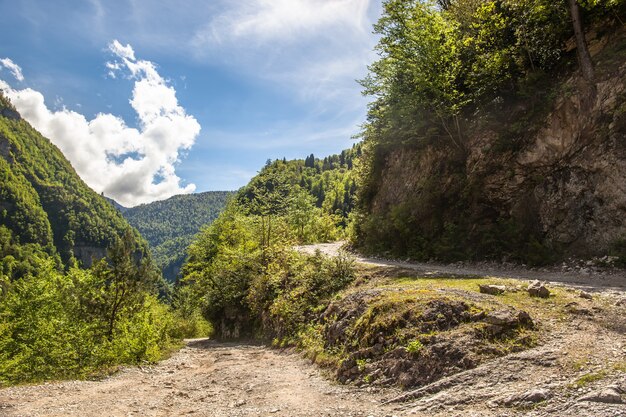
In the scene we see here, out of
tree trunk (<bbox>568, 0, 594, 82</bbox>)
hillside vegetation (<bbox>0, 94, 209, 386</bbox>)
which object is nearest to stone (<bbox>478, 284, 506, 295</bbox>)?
tree trunk (<bbox>568, 0, 594, 82</bbox>)

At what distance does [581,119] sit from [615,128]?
64.4 inches

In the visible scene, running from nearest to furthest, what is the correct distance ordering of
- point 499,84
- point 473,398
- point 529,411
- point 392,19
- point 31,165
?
1. point 529,411
2. point 473,398
3. point 499,84
4. point 392,19
5. point 31,165

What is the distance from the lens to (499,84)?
21875mm

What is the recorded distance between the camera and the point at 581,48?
1786cm

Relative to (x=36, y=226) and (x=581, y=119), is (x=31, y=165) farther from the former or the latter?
(x=581, y=119)

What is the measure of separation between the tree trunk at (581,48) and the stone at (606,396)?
16988mm

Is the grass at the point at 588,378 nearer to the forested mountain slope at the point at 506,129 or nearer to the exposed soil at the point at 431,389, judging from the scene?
the exposed soil at the point at 431,389

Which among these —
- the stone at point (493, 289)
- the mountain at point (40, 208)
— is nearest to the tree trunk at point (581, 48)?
the stone at point (493, 289)

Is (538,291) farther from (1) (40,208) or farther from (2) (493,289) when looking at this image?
(1) (40,208)

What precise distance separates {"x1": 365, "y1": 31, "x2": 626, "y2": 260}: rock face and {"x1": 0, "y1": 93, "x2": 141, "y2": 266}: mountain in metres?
152

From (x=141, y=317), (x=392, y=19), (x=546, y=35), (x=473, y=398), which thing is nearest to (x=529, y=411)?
(x=473, y=398)

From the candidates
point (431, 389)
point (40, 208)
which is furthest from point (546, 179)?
point (40, 208)

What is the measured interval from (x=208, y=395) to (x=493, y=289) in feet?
29.8

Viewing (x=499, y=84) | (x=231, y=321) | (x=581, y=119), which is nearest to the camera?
(x=581, y=119)
